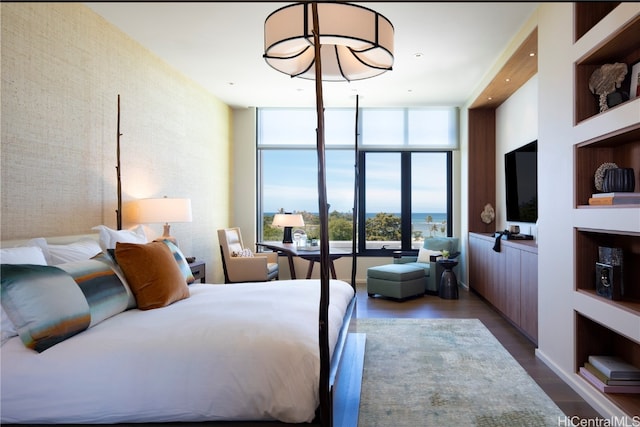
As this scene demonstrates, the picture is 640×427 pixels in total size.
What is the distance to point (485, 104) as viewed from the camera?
601cm

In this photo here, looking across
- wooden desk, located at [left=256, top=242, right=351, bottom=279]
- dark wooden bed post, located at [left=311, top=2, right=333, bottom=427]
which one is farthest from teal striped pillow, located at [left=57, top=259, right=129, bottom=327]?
wooden desk, located at [left=256, top=242, right=351, bottom=279]

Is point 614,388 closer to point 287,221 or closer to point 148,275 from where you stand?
point 148,275

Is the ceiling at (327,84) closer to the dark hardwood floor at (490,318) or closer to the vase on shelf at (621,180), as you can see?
the vase on shelf at (621,180)

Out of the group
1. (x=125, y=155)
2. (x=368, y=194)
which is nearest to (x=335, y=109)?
(x=368, y=194)

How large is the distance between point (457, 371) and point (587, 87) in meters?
2.12

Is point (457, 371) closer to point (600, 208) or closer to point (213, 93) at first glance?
point (600, 208)

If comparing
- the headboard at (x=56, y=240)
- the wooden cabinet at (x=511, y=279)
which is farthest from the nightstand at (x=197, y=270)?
the wooden cabinet at (x=511, y=279)

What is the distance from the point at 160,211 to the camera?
4.01 meters

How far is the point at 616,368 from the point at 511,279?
1.84 metres

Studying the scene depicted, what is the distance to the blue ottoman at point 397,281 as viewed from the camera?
5.53 metres

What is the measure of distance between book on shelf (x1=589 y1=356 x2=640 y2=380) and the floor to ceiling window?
15.1 ft

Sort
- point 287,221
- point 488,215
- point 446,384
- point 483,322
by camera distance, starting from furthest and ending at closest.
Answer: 1. point 287,221
2. point 488,215
3. point 483,322
4. point 446,384

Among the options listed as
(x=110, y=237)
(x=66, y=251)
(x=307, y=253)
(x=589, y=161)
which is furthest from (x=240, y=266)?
(x=589, y=161)

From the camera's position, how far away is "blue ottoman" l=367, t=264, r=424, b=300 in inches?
218
